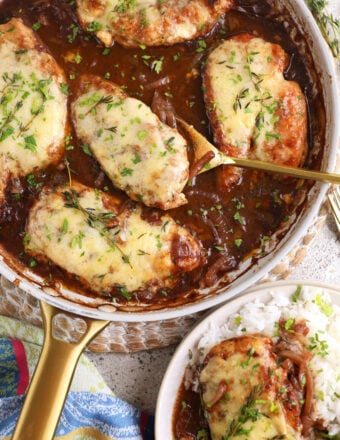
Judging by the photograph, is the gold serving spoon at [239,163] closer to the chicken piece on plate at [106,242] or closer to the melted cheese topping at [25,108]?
the chicken piece on plate at [106,242]

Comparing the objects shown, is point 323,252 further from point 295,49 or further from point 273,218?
point 295,49

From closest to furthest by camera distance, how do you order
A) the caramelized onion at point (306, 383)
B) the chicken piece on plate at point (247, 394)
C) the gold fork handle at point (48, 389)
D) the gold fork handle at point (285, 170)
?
the gold fork handle at point (48, 389), the gold fork handle at point (285, 170), the chicken piece on plate at point (247, 394), the caramelized onion at point (306, 383)

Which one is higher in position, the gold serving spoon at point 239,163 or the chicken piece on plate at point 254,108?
the chicken piece on plate at point 254,108

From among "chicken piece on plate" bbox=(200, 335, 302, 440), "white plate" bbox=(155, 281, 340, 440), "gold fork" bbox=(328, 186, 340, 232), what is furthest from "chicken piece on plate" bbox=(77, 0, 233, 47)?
"chicken piece on plate" bbox=(200, 335, 302, 440)

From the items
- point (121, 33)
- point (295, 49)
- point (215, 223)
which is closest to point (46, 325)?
point (215, 223)

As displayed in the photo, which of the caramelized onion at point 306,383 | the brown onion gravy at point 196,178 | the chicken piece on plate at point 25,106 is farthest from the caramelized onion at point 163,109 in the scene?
the caramelized onion at point 306,383

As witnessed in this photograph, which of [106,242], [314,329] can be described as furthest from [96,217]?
[314,329]
